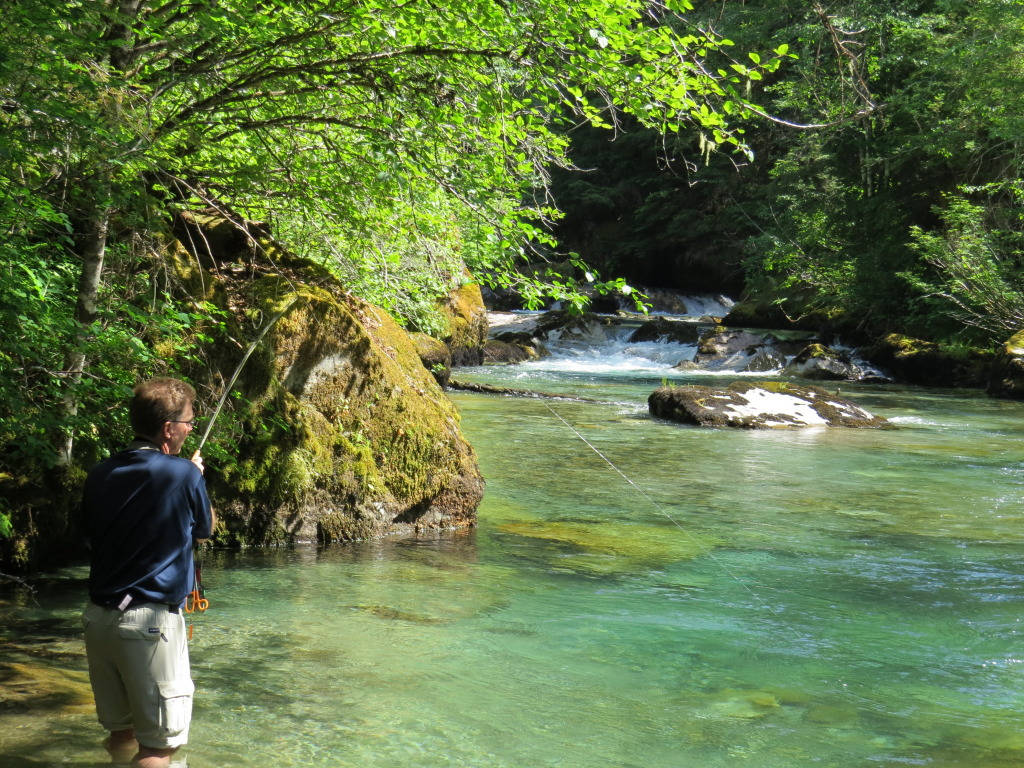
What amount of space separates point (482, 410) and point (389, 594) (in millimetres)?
10451

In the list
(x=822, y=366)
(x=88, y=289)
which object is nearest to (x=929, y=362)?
(x=822, y=366)

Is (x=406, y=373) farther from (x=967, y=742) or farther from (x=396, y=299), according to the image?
(x=967, y=742)

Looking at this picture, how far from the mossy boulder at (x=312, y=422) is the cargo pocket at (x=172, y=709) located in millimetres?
3676

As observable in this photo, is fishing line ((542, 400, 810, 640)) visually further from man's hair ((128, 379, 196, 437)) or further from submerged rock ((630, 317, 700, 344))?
submerged rock ((630, 317, 700, 344))

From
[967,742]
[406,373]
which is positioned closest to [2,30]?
[406,373]

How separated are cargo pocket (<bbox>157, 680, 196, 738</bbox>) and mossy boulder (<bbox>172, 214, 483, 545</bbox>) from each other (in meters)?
3.68

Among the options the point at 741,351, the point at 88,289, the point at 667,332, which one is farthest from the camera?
the point at 667,332

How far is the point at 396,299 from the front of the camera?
31.7ft

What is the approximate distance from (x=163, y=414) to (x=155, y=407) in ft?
0.12

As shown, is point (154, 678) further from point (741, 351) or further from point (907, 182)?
point (907, 182)

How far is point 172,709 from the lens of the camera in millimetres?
3307

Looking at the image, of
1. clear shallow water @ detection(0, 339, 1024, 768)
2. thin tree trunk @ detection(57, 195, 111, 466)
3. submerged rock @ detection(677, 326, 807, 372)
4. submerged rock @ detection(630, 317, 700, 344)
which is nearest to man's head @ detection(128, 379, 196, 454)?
clear shallow water @ detection(0, 339, 1024, 768)

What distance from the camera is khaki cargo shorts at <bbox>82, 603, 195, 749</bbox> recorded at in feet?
10.7

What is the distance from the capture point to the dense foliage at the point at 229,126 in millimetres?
5020
